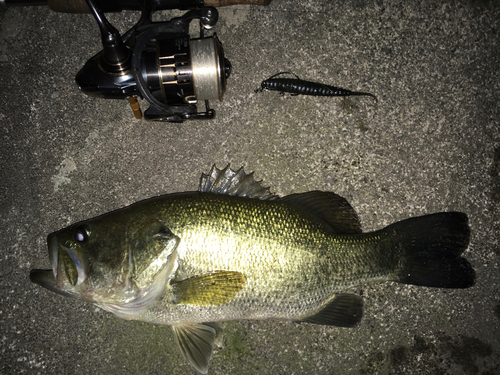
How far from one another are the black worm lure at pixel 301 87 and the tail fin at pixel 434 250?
0.91 meters

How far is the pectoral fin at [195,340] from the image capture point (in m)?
1.84

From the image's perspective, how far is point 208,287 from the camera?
1595 mm

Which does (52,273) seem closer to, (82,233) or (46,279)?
(46,279)

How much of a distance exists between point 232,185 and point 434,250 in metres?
1.24

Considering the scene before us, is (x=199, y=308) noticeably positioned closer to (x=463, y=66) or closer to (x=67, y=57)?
(x=67, y=57)

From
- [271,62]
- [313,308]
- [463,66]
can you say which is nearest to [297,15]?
[271,62]

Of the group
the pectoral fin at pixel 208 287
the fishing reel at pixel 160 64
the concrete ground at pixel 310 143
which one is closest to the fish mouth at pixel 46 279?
the concrete ground at pixel 310 143

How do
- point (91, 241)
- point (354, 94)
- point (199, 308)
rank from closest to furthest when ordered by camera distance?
point (91, 241) < point (199, 308) < point (354, 94)

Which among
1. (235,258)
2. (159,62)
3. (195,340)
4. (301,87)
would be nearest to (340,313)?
(235,258)

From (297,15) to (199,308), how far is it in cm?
198

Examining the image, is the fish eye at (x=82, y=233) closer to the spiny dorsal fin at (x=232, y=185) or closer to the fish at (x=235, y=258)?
the fish at (x=235, y=258)

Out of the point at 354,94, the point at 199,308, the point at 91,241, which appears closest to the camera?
the point at 91,241

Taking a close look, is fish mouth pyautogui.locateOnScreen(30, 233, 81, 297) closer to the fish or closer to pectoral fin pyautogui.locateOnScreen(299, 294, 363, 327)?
the fish

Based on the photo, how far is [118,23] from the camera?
2150 millimetres
